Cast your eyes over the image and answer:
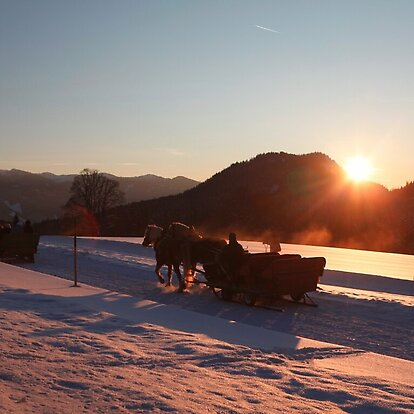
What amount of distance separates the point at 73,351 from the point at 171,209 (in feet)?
229

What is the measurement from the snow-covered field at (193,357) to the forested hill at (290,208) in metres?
27.3

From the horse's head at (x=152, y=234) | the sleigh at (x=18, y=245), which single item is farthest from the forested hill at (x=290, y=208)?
the sleigh at (x=18, y=245)

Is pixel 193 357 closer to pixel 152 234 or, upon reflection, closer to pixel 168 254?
pixel 168 254

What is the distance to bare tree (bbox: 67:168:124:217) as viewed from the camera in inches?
3440

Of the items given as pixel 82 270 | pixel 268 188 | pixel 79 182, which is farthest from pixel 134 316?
pixel 79 182

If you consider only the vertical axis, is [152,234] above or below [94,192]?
below

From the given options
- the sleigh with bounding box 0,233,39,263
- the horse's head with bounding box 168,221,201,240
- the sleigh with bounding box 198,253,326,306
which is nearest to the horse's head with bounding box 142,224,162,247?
the horse's head with bounding box 168,221,201,240

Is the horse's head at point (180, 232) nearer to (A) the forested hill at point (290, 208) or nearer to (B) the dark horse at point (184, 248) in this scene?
Answer: (B) the dark horse at point (184, 248)

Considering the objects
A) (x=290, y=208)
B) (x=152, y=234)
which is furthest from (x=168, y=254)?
(x=290, y=208)

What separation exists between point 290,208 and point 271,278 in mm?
54598

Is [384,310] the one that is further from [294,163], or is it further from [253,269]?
[294,163]

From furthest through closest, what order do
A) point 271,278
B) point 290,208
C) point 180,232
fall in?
point 290,208
point 180,232
point 271,278

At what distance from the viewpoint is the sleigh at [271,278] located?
1266 centimetres

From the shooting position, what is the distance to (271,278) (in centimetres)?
1265
